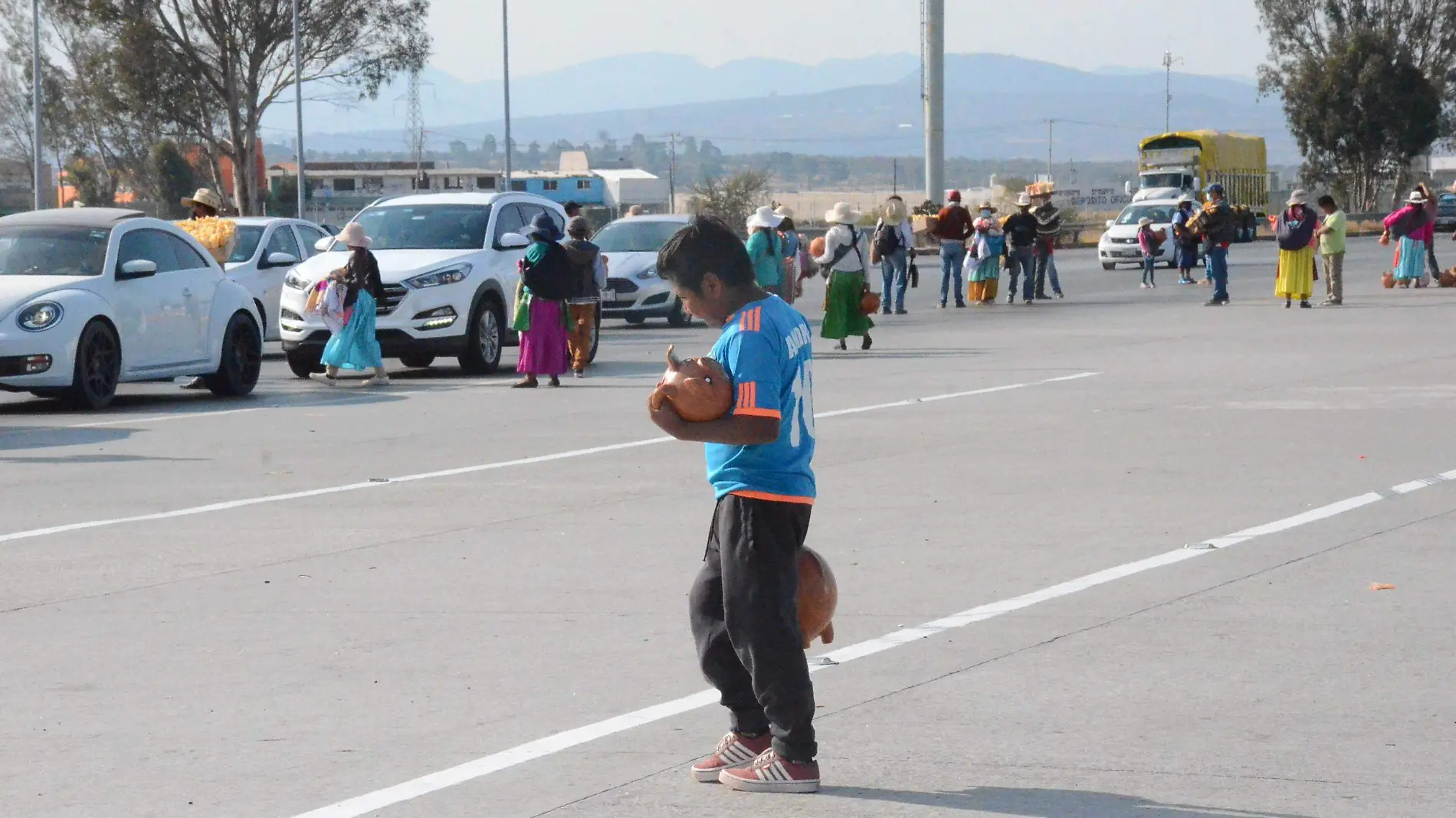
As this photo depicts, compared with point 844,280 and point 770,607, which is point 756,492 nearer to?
point 770,607

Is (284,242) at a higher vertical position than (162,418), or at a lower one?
higher

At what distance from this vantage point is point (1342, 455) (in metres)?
12.8

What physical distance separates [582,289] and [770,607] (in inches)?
561

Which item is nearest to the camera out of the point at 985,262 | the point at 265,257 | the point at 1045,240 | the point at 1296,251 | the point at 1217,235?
the point at 265,257

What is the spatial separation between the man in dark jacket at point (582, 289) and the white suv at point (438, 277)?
1035mm

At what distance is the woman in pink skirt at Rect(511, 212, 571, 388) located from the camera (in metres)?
18.8

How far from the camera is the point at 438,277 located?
2034 cm

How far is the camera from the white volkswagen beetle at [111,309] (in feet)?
53.7

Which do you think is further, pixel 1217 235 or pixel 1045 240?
pixel 1045 240

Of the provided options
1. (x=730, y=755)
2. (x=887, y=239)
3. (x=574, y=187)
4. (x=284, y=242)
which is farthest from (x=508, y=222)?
(x=574, y=187)

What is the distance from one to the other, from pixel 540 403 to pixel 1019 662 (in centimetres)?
1059

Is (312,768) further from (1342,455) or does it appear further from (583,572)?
(1342,455)

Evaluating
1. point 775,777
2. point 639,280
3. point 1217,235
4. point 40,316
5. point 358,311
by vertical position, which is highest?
point 1217,235

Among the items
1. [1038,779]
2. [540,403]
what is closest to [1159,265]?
[540,403]
